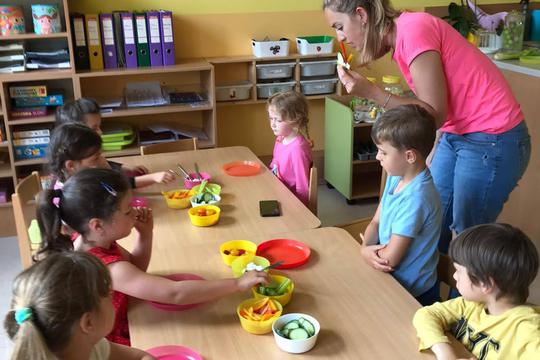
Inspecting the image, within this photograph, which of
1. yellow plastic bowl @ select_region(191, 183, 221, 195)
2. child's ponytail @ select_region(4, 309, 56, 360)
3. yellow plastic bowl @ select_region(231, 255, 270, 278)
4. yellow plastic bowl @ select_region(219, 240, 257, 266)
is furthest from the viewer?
yellow plastic bowl @ select_region(191, 183, 221, 195)

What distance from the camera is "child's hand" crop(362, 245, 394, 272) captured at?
1.56m

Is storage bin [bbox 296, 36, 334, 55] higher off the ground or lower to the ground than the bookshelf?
higher

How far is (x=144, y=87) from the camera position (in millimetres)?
3787

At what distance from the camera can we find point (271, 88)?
389cm

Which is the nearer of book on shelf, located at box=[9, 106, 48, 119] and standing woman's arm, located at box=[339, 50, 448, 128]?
standing woman's arm, located at box=[339, 50, 448, 128]

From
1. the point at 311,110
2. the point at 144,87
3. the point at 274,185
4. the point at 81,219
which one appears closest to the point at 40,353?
the point at 81,219

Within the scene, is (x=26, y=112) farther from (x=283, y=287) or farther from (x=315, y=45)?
(x=283, y=287)

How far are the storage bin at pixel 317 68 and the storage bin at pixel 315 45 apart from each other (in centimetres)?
7

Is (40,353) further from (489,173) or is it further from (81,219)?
(489,173)

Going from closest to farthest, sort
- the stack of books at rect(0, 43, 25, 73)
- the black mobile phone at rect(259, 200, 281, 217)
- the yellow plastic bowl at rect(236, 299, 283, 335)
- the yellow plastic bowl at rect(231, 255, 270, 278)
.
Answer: the yellow plastic bowl at rect(236, 299, 283, 335) < the yellow plastic bowl at rect(231, 255, 270, 278) < the black mobile phone at rect(259, 200, 281, 217) < the stack of books at rect(0, 43, 25, 73)

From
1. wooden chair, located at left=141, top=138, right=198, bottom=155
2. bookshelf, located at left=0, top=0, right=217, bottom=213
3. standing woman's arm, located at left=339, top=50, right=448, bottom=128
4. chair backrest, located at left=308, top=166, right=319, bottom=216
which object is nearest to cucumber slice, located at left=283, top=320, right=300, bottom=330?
standing woman's arm, located at left=339, top=50, right=448, bottom=128

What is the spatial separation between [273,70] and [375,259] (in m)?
2.50

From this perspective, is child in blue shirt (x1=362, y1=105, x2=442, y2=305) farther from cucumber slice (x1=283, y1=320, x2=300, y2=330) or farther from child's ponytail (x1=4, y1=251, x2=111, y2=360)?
child's ponytail (x1=4, y1=251, x2=111, y2=360)

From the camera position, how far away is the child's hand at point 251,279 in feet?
4.56
